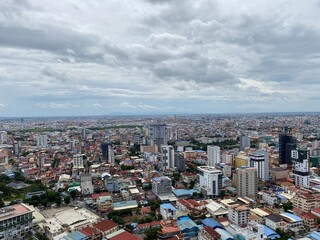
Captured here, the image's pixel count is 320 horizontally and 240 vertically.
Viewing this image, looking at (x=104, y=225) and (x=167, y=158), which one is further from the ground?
(x=167, y=158)

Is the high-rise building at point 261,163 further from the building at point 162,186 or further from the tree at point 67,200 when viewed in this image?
the tree at point 67,200

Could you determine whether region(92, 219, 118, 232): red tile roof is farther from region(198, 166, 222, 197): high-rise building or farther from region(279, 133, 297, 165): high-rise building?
region(279, 133, 297, 165): high-rise building

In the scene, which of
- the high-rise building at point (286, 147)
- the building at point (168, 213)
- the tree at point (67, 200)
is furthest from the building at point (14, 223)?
the high-rise building at point (286, 147)

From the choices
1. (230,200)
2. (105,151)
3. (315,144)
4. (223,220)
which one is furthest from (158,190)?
(315,144)

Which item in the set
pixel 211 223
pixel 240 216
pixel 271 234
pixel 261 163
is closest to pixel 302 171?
pixel 261 163

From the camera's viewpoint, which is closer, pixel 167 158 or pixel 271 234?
pixel 271 234

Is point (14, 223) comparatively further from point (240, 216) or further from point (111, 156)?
point (111, 156)

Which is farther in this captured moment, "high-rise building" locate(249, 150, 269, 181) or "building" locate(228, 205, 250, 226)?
"high-rise building" locate(249, 150, 269, 181)

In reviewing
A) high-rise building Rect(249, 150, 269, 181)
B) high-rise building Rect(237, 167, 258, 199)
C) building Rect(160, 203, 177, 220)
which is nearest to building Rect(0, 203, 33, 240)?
building Rect(160, 203, 177, 220)
